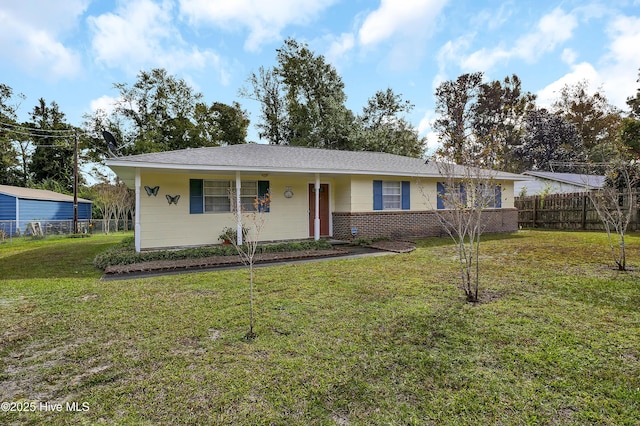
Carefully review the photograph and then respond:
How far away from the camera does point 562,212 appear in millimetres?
15570

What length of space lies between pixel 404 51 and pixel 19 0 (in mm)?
12584

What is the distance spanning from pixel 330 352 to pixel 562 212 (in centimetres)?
1704

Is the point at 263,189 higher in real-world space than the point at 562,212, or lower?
higher

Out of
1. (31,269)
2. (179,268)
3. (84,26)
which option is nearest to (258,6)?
(84,26)

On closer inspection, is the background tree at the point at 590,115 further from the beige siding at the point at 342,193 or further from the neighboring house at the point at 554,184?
the beige siding at the point at 342,193

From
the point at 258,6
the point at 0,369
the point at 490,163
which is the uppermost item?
the point at 258,6

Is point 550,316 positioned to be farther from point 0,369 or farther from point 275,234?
point 275,234

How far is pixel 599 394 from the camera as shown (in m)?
2.40

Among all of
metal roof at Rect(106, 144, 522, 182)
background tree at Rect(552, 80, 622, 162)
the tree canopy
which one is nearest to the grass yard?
metal roof at Rect(106, 144, 522, 182)

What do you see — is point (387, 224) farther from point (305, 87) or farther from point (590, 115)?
point (590, 115)

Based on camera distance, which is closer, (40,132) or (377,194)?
(377,194)

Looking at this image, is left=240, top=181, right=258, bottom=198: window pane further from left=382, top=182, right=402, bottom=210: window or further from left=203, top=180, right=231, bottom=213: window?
left=382, top=182, right=402, bottom=210: window

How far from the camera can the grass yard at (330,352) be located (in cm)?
231

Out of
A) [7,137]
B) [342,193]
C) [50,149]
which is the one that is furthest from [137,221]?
[50,149]
